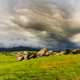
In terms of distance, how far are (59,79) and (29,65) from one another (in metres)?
29.9

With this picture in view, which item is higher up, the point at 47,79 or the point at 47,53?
the point at 47,53

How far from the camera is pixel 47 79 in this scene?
212ft

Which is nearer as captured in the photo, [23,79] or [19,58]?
[23,79]

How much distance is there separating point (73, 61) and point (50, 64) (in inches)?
373

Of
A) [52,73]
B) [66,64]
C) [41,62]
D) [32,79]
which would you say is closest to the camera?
[32,79]

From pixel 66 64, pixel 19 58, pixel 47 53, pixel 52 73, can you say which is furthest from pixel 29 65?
pixel 47 53

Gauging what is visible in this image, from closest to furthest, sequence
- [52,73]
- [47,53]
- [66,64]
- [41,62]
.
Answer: [52,73], [66,64], [41,62], [47,53]

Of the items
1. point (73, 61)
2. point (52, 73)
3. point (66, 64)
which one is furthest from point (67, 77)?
point (73, 61)

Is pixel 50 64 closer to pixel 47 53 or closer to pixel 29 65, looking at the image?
pixel 29 65

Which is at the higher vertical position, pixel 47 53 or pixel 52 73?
pixel 47 53

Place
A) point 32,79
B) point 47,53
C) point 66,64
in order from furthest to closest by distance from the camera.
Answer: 1. point 47,53
2. point 66,64
3. point 32,79

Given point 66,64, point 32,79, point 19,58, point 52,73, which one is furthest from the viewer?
point 19,58

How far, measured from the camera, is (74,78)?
64312 mm

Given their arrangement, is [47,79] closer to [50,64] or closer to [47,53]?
[50,64]
